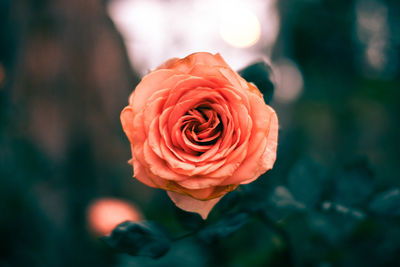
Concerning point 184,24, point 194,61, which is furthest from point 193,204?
point 184,24

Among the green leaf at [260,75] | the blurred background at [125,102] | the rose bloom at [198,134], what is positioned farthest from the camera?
the blurred background at [125,102]

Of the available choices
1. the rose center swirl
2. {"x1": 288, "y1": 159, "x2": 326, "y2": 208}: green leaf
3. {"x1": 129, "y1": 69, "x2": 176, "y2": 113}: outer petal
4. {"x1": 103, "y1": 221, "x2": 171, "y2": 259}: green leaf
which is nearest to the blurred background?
{"x1": 288, "y1": 159, "x2": 326, "y2": 208}: green leaf

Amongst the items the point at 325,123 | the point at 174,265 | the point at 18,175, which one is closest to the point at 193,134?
the point at 174,265

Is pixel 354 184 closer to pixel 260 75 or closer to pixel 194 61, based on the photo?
pixel 260 75

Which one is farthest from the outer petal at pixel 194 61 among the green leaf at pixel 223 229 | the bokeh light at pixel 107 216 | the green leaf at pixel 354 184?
the bokeh light at pixel 107 216

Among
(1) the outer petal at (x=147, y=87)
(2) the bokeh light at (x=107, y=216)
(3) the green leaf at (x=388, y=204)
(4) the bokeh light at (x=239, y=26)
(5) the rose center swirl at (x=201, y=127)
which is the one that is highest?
(4) the bokeh light at (x=239, y=26)

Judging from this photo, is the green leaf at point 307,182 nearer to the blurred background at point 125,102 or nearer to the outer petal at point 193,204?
the blurred background at point 125,102

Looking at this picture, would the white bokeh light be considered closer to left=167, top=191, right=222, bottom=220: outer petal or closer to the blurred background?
the blurred background
